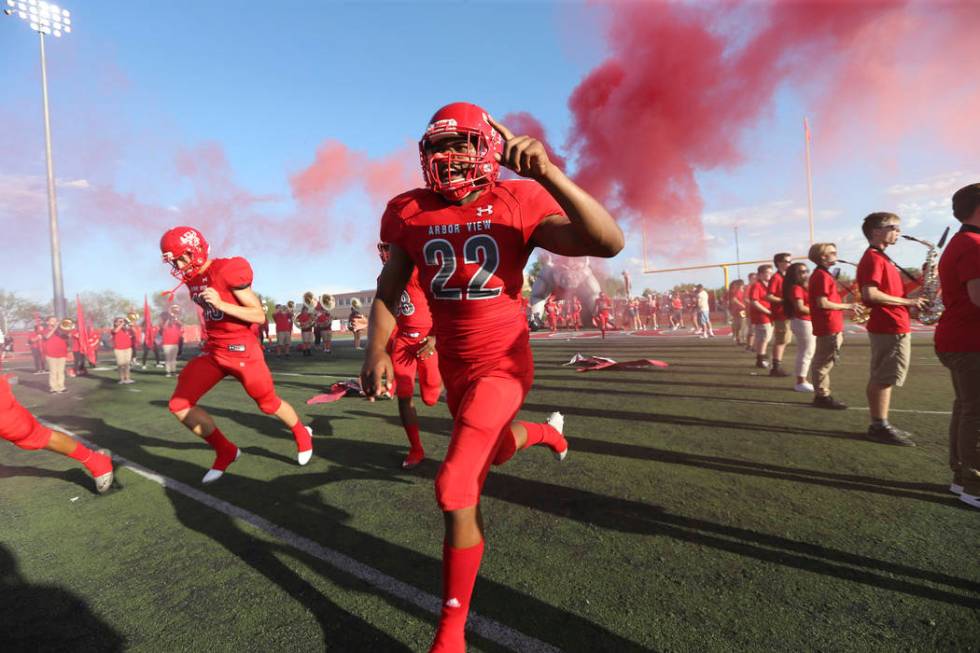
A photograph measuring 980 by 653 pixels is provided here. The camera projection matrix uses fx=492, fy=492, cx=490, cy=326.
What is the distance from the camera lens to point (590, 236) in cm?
191

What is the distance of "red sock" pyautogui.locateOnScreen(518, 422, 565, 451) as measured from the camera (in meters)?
3.63

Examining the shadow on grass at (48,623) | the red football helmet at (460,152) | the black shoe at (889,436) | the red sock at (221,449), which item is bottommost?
the shadow on grass at (48,623)

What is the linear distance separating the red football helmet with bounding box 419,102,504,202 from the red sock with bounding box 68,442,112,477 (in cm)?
415

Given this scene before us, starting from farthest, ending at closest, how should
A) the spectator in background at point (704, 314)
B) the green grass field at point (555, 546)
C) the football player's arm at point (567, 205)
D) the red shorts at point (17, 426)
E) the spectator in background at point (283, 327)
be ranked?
the spectator in background at point (283, 327) → the spectator in background at point (704, 314) → the red shorts at point (17, 426) → the green grass field at point (555, 546) → the football player's arm at point (567, 205)

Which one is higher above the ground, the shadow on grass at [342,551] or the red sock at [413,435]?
the red sock at [413,435]

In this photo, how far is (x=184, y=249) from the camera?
174 inches

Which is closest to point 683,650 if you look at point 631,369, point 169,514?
point 169,514

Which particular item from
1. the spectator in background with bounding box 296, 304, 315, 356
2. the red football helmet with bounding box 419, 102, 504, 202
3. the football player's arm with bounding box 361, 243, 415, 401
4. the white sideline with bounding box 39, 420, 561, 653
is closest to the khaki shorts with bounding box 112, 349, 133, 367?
the spectator in background with bounding box 296, 304, 315, 356

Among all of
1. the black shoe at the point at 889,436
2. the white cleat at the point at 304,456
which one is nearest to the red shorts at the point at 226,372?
the white cleat at the point at 304,456

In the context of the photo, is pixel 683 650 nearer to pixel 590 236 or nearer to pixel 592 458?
pixel 590 236

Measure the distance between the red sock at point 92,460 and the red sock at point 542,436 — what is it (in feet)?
12.2

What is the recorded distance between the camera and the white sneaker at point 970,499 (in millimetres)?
3241

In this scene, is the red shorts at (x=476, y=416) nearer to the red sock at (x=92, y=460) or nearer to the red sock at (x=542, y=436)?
the red sock at (x=542, y=436)

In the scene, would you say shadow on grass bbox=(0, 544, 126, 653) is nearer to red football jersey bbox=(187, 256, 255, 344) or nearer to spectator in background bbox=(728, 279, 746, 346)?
red football jersey bbox=(187, 256, 255, 344)
